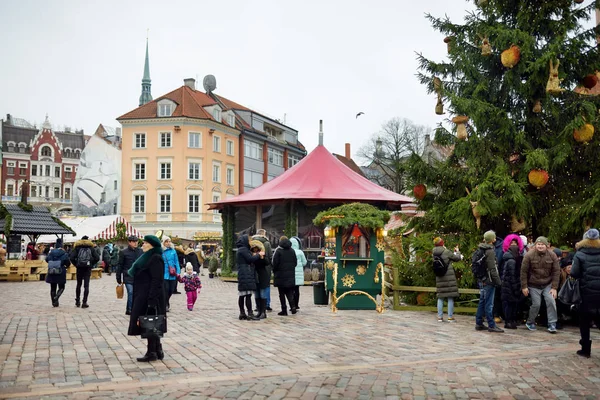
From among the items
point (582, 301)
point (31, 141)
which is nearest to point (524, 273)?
point (582, 301)

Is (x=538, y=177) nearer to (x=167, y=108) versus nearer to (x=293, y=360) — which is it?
(x=293, y=360)

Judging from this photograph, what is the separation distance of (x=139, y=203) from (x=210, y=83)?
581 inches

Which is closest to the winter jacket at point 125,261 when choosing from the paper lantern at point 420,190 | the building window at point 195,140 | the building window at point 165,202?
the paper lantern at point 420,190

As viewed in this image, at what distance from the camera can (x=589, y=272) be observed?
345 inches

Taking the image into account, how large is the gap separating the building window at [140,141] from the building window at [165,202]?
4.42m

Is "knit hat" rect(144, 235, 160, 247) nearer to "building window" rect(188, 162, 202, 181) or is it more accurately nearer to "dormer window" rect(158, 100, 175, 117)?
"building window" rect(188, 162, 202, 181)

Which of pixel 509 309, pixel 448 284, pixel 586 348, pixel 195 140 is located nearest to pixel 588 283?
pixel 586 348

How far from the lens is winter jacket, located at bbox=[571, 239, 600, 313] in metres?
8.68

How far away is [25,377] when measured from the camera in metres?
7.06

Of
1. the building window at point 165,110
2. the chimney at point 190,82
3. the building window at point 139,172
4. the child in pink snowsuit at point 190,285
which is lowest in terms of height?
the child in pink snowsuit at point 190,285

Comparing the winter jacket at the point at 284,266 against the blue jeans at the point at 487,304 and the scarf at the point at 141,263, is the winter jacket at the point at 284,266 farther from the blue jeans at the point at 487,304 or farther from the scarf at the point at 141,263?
the scarf at the point at 141,263

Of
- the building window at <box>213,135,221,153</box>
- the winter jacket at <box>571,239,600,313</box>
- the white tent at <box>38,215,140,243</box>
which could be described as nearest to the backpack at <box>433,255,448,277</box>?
the winter jacket at <box>571,239,600,313</box>

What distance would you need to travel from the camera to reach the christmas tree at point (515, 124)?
45.0 ft

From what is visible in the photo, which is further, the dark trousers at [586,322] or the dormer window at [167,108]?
the dormer window at [167,108]
